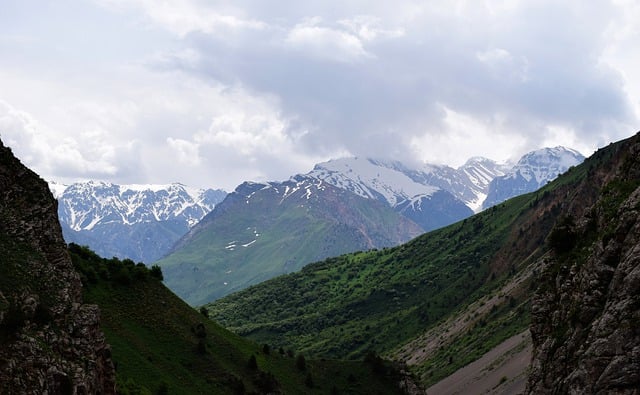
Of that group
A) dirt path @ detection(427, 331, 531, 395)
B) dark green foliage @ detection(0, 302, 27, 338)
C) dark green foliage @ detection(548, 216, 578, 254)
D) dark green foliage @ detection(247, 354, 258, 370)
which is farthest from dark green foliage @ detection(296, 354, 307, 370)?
dark green foliage @ detection(0, 302, 27, 338)

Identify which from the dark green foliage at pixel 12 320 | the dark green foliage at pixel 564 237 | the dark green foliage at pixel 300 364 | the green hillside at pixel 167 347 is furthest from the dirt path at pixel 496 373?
the dark green foliage at pixel 12 320

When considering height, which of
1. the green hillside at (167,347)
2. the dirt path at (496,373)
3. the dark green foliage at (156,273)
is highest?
the dark green foliage at (156,273)

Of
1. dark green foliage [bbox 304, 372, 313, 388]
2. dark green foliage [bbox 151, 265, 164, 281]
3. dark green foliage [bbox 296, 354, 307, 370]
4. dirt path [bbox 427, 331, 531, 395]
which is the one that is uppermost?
dark green foliage [bbox 151, 265, 164, 281]

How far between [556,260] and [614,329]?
17330mm

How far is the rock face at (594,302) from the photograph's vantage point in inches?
1480

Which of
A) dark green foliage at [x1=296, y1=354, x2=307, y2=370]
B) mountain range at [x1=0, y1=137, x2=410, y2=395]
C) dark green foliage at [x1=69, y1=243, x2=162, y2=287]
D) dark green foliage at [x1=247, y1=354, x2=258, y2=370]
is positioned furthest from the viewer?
dark green foliage at [x1=296, y1=354, x2=307, y2=370]

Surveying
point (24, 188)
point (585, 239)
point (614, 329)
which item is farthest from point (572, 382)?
point (24, 188)

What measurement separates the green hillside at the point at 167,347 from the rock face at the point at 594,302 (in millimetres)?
39839

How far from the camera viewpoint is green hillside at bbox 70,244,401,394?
76938 millimetres

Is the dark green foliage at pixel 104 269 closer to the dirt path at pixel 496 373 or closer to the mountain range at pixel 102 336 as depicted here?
the mountain range at pixel 102 336

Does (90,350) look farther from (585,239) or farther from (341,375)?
(341,375)

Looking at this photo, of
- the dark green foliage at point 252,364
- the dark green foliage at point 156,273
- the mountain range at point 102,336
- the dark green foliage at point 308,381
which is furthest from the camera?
the dark green foliage at point 308,381

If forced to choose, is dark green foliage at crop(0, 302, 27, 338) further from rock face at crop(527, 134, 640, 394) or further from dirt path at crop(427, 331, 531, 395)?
dirt path at crop(427, 331, 531, 395)

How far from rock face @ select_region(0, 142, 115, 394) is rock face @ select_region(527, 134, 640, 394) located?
107 ft
